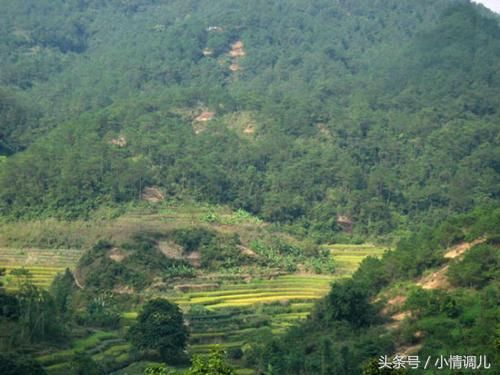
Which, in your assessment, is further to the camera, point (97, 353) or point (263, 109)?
point (263, 109)

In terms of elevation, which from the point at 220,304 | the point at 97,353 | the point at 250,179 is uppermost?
the point at 250,179

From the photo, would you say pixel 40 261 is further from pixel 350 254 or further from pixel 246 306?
pixel 350 254

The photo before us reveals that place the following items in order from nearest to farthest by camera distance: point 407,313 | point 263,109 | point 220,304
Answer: point 407,313 → point 220,304 → point 263,109

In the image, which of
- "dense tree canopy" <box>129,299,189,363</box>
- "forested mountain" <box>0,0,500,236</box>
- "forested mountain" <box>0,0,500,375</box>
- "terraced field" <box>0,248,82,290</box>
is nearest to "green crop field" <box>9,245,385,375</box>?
"terraced field" <box>0,248,82,290</box>

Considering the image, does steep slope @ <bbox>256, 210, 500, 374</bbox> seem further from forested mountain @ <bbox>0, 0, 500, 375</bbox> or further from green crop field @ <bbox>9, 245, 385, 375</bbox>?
green crop field @ <bbox>9, 245, 385, 375</bbox>

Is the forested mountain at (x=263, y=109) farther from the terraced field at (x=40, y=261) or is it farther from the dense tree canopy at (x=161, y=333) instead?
the dense tree canopy at (x=161, y=333)

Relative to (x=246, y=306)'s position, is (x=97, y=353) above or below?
below

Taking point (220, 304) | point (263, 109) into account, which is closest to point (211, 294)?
point (220, 304)
